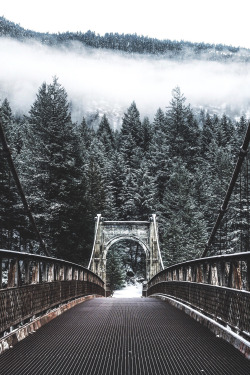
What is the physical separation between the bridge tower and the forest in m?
1.15

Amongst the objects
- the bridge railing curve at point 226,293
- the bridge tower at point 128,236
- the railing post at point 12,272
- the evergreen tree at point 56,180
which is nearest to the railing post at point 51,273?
the bridge railing curve at point 226,293

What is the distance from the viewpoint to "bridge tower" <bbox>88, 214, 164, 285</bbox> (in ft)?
145

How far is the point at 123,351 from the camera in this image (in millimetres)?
4652

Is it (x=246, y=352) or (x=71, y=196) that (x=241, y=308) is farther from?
(x=71, y=196)

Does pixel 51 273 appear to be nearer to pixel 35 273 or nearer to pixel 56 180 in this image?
pixel 35 273

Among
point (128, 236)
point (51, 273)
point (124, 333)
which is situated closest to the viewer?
point (124, 333)

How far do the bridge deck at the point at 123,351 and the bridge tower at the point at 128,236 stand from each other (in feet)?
122

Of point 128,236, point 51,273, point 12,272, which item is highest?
point 128,236

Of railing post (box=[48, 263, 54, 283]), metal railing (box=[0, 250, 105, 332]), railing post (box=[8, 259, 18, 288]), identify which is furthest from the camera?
railing post (box=[48, 263, 54, 283])

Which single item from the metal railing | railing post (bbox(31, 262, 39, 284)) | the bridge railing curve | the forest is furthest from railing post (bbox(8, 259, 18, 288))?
the forest

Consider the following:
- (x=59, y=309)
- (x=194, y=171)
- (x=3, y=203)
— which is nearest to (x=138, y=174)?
(x=194, y=171)

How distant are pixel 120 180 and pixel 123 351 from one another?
61592 millimetres

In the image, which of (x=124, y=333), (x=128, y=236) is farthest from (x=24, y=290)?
(x=128, y=236)

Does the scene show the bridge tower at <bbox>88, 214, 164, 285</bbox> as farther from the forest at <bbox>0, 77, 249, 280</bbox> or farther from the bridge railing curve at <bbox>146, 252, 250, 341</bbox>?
the bridge railing curve at <bbox>146, 252, 250, 341</bbox>
